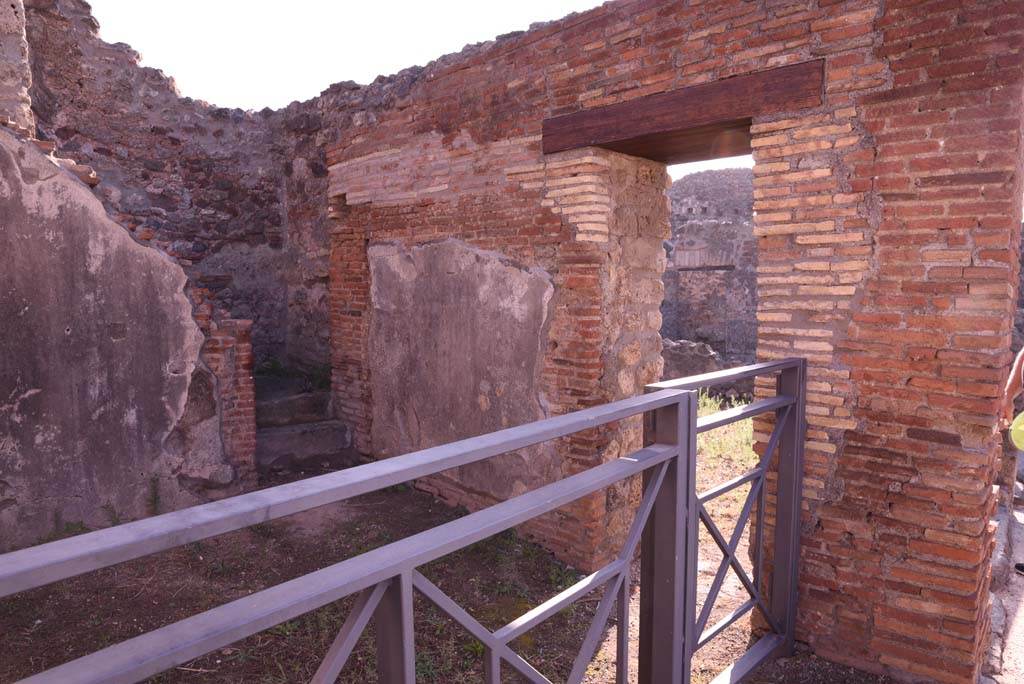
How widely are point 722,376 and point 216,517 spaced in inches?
72.1

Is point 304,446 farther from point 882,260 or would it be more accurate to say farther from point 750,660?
point 882,260

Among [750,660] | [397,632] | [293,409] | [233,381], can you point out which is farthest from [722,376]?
[293,409]

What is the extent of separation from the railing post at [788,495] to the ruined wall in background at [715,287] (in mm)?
8650

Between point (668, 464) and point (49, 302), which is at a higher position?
point (49, 302)

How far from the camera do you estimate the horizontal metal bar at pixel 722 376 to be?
7.61ft

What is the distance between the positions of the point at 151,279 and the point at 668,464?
379 centimetres

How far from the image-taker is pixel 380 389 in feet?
18.6

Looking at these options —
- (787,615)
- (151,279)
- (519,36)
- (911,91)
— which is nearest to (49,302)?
(151,279)

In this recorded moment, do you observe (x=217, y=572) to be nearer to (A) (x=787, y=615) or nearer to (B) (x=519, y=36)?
(A) (x=787, y=615)

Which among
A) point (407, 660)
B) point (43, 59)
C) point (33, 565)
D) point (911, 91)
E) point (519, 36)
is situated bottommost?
point (407, 660)

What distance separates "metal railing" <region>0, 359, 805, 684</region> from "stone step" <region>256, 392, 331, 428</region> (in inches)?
170

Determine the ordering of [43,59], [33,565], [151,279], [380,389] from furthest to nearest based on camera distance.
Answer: [43,59] → [380,389] → [151,279] → [33,565]

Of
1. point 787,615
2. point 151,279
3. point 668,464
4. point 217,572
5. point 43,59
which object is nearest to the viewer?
point 668,464

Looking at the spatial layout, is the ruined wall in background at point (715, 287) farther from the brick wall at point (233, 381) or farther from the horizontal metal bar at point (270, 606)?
the horizontal metal bar at point (270, 606)
